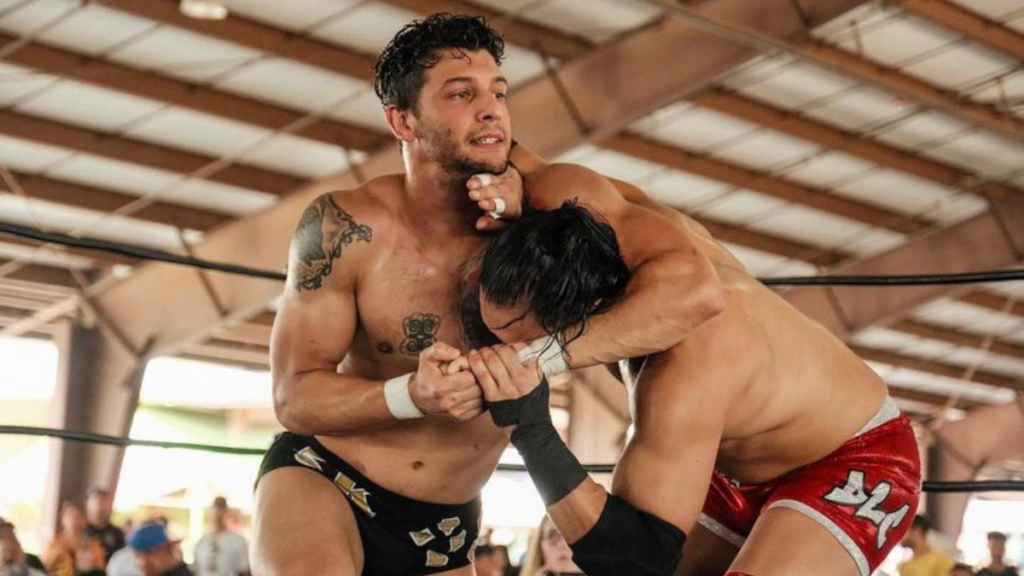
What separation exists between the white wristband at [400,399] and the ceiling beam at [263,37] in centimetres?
549

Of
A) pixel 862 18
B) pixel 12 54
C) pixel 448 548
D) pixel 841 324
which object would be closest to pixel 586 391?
pixel 841 324

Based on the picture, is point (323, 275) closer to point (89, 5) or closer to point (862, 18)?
point (89, 5)

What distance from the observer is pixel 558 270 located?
2426 millimetres

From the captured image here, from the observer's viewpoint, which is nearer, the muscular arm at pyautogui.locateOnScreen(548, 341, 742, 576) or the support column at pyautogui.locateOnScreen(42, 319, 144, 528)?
the muscular arm at pyautogui.locateOnScreen(548, 341, 742, 576)

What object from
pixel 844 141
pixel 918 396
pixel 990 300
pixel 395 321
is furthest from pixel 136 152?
pixel 918 396

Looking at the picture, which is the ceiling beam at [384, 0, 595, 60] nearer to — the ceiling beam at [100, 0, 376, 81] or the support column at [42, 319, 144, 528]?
the ceiling beam at [100, 0, 376, 81]

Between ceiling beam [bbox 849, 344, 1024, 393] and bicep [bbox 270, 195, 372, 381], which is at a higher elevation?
bicep [bbox 270, 195, 372, 381]

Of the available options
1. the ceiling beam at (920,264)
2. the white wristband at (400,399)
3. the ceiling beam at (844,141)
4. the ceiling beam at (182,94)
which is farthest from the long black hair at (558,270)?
the ceiling beam at (920,264)

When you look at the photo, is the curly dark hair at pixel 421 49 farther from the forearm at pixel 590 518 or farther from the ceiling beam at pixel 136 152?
the ceiling beam at pixel 136 152

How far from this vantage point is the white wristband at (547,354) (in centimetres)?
241

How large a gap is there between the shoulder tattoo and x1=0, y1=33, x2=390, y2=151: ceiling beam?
18.7 feet

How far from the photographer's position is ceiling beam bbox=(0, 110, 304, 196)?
8.73 metres

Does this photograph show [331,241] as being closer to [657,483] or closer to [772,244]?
[657,483]

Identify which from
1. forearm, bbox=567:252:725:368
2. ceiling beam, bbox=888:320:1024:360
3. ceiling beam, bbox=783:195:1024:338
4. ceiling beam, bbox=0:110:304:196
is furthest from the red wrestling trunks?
ceiling beam, bbox=888:320:1024:360
